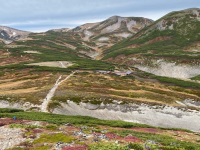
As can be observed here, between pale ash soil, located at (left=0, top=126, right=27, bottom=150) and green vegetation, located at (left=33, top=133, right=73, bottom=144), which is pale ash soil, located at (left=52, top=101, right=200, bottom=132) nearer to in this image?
pale ash soil, located at (left=0, top=126, right=27, bottom=150)

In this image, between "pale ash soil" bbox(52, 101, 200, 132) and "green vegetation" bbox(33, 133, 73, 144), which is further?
"pale ash soil" bbox(52, 101, 200, 132)

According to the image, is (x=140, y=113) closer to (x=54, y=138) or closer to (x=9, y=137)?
(x=54, y=138)

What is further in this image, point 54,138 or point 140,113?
point 140,113

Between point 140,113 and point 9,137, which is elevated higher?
point 9,137

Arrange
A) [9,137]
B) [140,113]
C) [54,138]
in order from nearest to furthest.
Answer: [9,137] < [54,138] < [140,113]

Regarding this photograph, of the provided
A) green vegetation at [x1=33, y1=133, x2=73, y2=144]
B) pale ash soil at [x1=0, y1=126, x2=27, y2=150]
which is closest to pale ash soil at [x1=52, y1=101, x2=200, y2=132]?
pale ash soil at [x1=0, y1=126, x2=27, y2=150]

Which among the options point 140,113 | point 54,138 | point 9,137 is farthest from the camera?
point 140,113

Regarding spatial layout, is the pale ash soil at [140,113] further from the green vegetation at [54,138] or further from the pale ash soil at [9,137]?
the green vegetation at [54,138]

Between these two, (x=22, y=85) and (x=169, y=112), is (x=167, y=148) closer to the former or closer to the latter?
(x=169, y=112)

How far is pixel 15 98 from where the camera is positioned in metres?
62.2

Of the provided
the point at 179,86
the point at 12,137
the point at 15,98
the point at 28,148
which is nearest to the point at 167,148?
the point at 28,148

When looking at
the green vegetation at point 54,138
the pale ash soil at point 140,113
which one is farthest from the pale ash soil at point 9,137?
the pale ash soil at point 140,113

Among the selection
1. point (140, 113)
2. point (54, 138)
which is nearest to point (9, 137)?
point (54, 138)

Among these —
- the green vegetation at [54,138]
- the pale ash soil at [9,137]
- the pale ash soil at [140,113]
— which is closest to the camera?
the pale ash soil at [9,137]
